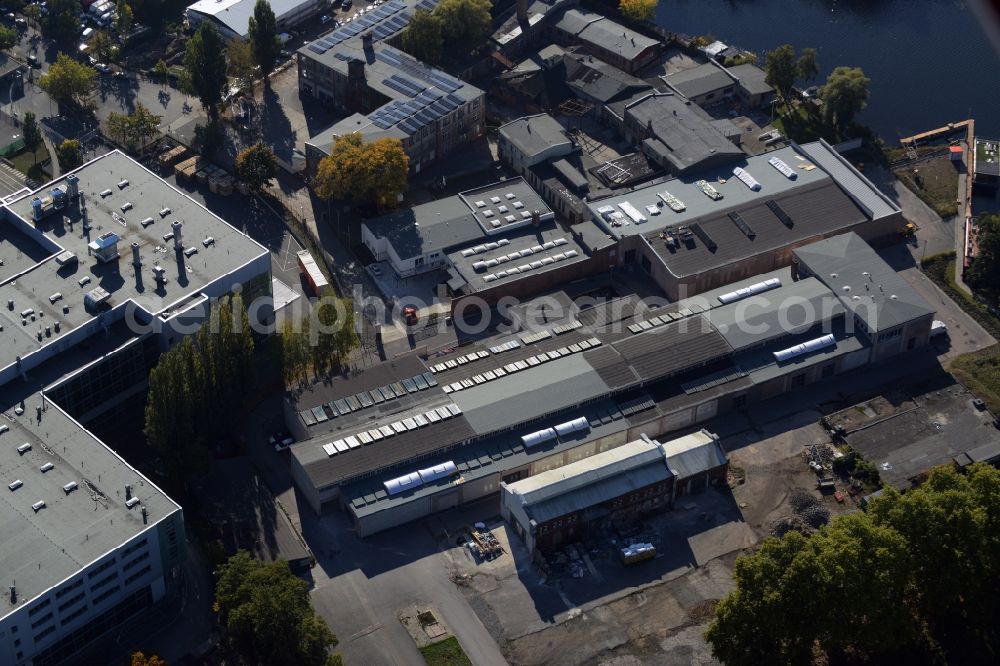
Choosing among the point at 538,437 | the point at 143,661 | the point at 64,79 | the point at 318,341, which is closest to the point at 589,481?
the point at 538,437

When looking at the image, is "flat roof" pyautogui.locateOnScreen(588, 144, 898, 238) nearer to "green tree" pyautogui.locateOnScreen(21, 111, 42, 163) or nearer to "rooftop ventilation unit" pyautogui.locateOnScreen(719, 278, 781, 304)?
"rooftop ventilation unit" pyautogui.locateOnScreen(719, 278, 781, 304)

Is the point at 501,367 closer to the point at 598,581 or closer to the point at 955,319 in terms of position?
the point at 598,581

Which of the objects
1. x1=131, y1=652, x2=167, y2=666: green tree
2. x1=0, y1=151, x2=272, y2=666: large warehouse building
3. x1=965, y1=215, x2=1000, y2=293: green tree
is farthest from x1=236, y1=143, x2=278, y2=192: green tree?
x1=965, y1=215, x2=1000, y2=293: green tree

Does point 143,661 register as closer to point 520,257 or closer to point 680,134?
point 520,257

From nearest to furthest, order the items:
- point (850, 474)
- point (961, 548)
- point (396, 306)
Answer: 1. point (961, 548)
2. point (850, 474)
3. point (396, 306)

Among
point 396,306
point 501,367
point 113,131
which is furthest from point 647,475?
point 113,131

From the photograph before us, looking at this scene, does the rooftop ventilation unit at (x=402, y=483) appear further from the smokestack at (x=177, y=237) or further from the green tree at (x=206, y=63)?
the green tree at (x=206, y=63)

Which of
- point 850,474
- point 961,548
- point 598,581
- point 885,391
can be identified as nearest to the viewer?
point 961,548

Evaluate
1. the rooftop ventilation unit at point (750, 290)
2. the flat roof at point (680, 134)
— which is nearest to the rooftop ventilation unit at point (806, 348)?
the rooftop ventilation unit at point (750, 290)
